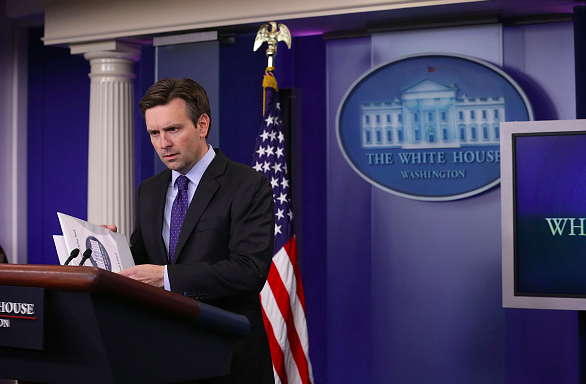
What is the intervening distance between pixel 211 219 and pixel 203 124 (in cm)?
25

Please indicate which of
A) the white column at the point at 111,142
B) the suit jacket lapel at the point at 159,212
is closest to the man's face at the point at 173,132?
the suit jacket lapel at the point at 159,212

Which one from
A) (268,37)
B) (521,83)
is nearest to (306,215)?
(268,37)

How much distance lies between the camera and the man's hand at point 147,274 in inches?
62.4

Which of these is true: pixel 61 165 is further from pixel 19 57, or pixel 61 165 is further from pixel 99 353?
pixel 99 353

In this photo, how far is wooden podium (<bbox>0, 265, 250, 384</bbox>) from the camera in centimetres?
112

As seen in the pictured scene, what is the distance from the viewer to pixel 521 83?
380 cm

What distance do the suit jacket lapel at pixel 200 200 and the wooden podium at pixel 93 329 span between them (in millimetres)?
527

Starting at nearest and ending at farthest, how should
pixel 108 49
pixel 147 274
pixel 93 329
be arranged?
pixel 93 329 → pixel 147 274 → pixel 108 49

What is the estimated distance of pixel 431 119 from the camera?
12.7 feet

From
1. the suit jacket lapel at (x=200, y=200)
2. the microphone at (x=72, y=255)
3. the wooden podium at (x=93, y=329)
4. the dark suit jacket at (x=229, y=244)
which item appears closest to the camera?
the wooden podium at (x=93, y=329)

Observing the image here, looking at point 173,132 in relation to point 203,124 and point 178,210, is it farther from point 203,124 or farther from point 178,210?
point 178,210

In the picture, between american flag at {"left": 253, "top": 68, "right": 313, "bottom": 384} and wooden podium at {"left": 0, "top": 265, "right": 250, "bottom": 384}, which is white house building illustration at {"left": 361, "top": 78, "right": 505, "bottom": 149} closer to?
american flag at {"left": 253, "top": 68, "right": 313, "bottom": 384}

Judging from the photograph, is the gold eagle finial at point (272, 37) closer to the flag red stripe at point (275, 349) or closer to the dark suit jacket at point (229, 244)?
the flag red stripe at point (275, 349)

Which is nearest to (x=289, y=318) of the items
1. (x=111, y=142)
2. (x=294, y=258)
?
(x=294, y=258)
